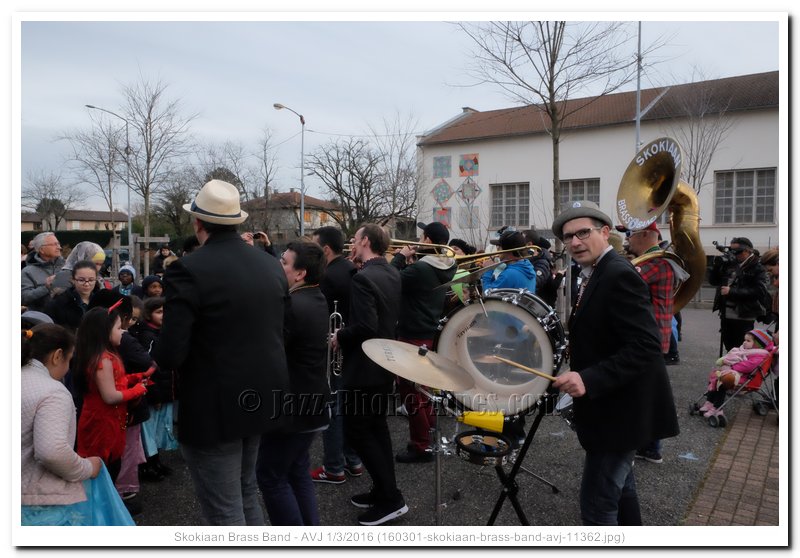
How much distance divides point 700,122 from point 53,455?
24.6m

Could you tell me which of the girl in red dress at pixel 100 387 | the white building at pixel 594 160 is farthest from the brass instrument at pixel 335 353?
the white building at pixel 594 160

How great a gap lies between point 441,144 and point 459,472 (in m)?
28.0

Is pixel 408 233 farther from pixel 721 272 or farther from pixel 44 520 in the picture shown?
pixel 44 520

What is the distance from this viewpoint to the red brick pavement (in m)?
3.82

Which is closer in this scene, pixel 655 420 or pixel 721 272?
pixel 655 420

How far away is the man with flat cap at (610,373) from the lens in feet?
8.83

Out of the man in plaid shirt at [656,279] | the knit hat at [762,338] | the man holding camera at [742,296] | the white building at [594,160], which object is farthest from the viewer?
the white building at [594,160]

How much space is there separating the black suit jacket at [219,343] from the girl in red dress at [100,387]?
1235mm

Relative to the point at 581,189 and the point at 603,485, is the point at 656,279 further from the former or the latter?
the point at 581,189

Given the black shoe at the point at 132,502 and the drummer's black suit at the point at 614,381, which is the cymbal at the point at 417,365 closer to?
the drummer's black suit at the point at 614,381

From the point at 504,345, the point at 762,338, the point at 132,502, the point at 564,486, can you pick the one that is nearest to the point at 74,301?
the point at 132,502

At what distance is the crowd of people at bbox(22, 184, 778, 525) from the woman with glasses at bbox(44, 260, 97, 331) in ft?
1.94
